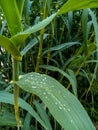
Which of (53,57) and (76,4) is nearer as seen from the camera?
(76,4)

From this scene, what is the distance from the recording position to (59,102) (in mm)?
351

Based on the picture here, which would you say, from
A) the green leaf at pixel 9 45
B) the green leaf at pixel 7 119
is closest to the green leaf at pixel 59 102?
the green leaf at pixel 9 45

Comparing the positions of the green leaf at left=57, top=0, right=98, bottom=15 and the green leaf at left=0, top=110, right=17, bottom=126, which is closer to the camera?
the green leaf at left=57, top=0, right=98, bottom=15

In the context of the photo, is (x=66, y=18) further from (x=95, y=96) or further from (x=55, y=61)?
(x=95, y=96)

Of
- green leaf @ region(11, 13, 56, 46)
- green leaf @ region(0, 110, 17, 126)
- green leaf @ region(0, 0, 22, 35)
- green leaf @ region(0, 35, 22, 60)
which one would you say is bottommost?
green leaf @ region(0, 110, 17, 126)

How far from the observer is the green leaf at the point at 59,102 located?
33cm

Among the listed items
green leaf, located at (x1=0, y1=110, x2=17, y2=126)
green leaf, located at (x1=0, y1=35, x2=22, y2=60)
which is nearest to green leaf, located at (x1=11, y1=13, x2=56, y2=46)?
green leaf, located at (x1=0, y1=35, x2=22, y2=60)

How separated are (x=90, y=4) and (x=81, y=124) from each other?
0.14 metres

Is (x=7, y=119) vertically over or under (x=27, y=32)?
under

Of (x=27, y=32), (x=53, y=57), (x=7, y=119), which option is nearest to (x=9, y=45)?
(x=27, y=32)

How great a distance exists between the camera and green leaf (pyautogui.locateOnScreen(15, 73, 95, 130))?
330mm

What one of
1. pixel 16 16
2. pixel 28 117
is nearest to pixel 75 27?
pixel 28 117

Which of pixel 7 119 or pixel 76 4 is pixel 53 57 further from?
pixel 76 4

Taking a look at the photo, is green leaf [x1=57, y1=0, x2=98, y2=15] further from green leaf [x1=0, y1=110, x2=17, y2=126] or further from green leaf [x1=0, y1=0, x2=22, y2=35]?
green leaf [x1=0, y1=110, x2=17, y2=126]
